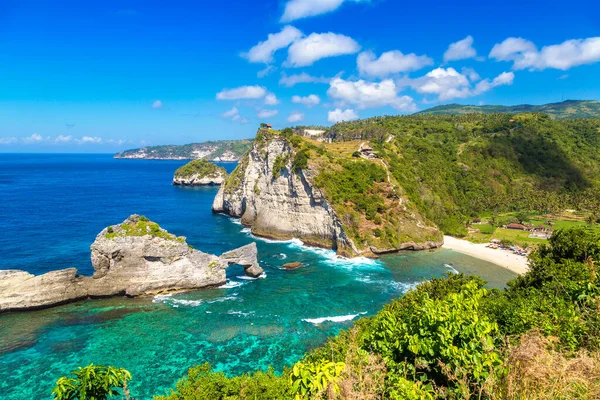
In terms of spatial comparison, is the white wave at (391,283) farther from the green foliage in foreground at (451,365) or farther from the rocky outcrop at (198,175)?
the rocky outcrop at (198,175)

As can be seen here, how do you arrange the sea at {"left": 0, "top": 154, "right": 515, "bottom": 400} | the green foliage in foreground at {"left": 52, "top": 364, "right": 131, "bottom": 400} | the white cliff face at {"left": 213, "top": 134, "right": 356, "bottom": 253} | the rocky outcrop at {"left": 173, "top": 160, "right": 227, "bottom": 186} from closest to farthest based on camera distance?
the green foliage in foreground at {"left": 52, "top": 364, "right": 131, "bottom": 400} → the sea at {"left": 0, "top": 154, "right": 515, "bottom": 400} → the white cliff face at {"left": 213, "top": 134, "right": 356, "bottom": 253} → the rocky outcrop at {"left": 173, "top": 160, "right": 227, "bottom": 186}

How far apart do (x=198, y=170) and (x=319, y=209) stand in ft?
327

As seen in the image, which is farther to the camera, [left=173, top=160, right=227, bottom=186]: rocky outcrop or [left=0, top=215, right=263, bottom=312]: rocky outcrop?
[left=173, top=160, right=227, bottom=186]: rocky outcrop

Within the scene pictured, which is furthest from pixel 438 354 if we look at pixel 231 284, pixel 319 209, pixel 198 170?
pixel 198 170

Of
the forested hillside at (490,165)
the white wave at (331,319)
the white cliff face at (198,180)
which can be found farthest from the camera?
the white cliff face at (198,180)

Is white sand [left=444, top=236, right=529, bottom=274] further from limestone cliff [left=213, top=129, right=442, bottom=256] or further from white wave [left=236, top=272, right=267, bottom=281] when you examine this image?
white wave [left=236, top=272, right=267, bottom=281]

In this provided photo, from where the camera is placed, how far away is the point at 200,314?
34500 millimetres

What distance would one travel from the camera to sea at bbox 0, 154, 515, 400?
26375 millimetres

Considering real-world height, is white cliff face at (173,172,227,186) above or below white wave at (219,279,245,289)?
above

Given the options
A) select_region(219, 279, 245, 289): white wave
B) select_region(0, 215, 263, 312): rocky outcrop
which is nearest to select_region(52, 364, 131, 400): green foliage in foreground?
select_region(0, 215, 263, 312): rocky outcrop

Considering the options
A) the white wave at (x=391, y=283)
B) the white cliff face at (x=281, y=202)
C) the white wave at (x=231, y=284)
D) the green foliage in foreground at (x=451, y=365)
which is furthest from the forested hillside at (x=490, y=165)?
the green foliage in foreground at (x=451, y=365)

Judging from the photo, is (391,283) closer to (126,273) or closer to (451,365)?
(126,273)

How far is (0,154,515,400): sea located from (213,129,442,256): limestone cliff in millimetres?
2729

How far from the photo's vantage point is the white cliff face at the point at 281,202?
5800 cm
